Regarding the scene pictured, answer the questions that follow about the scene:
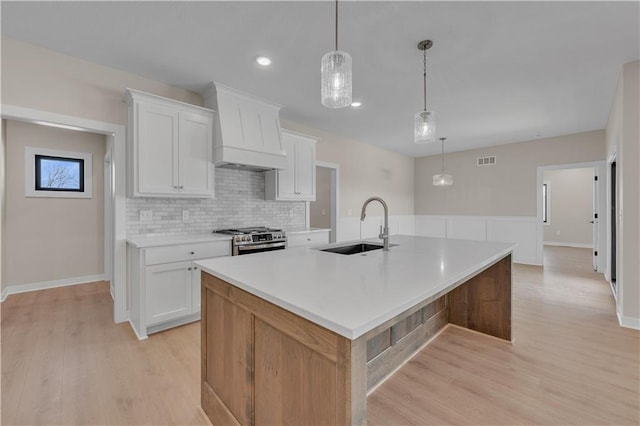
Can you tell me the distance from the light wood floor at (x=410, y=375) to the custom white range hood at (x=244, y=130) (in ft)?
6.12

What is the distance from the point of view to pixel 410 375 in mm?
2086

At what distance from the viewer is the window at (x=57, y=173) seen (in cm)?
409

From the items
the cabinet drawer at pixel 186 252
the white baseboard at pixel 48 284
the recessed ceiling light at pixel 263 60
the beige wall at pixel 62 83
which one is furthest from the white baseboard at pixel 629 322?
the white baseboard at pixel 48 284

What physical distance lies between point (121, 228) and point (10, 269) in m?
2.42

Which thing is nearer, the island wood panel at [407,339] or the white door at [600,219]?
the island wood panel at [407,339]

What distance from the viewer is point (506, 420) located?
64.2 inches

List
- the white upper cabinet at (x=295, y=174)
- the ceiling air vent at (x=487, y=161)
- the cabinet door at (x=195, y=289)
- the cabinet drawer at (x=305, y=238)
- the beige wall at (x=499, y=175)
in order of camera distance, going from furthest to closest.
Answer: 1. the ceiling air vent at (x=487, y=161)
2. the beige wall at (x=499, y=175)
3. the white upper cabinet at (x=295, y=174)
4. the cabinet drawer at (x=305, y=238)
5. the cabinet door at (x=195, y=289)

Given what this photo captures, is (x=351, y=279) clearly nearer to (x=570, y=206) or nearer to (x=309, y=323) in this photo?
(x=309, y=323)

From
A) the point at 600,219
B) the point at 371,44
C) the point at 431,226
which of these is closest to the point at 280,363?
the point at 371,44

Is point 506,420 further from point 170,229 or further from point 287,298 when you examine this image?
point 170,229

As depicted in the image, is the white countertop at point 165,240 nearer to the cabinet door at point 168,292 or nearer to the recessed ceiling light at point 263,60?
the cabinet door at point 168,292

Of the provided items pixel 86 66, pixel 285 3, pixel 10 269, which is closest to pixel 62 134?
pixel 10 269

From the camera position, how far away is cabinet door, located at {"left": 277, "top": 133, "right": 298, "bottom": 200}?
4.05 meters

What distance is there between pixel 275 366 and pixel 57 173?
197 inches
